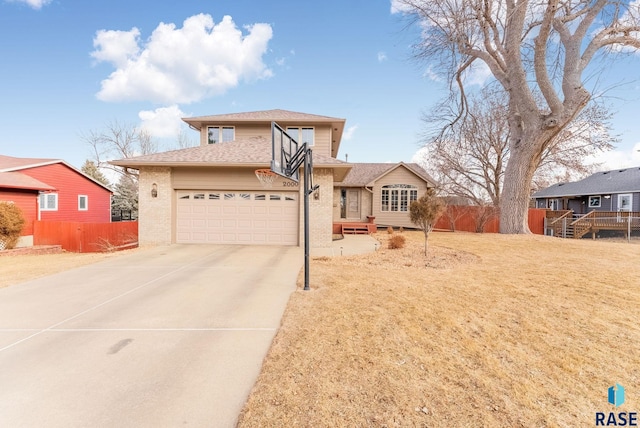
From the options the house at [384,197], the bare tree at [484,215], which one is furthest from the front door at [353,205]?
the bare tree at [484,215]

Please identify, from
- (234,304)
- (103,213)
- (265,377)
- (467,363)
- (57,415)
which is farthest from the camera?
(103,213)

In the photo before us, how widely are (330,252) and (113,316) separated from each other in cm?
707

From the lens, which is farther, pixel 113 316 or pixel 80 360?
pixel 113 316

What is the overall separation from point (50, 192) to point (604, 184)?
4462 centimetres

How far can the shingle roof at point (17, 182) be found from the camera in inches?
507

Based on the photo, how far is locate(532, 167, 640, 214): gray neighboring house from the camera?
23.3 m

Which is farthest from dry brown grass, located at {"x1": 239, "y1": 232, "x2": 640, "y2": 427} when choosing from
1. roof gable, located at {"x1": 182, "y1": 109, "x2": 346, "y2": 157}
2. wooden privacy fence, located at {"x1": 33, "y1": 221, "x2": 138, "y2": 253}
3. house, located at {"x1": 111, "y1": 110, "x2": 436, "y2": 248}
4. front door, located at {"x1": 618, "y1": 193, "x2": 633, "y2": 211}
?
front door, located at {"x1": 618, "y1": 193, "x2": 633, "y2": 211}

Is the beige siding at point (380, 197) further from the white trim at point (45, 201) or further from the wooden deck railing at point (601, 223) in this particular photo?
the white trim at point (45, 201)

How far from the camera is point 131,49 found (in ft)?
50.1

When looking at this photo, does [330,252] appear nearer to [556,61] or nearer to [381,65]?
[381,65]

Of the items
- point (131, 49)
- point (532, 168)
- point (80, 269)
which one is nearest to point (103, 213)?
point (131, 49)

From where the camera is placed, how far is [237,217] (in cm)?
1175

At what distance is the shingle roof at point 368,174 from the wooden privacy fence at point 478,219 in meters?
3.04

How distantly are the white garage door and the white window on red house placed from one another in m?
14.2
